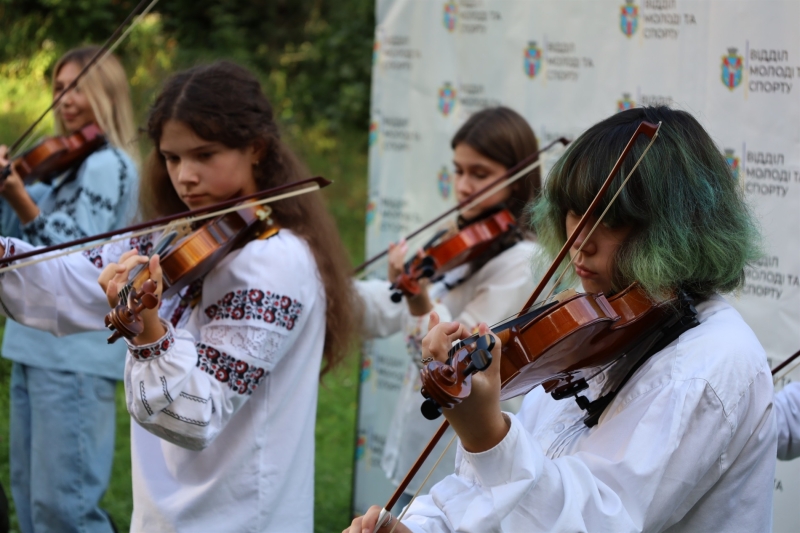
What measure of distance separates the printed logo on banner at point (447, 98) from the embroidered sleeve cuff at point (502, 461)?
2592 mm

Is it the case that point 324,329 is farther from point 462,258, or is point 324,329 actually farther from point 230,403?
point 462,258

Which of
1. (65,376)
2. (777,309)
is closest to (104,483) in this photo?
(65,376)

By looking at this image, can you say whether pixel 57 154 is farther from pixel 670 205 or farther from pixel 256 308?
pixel 670 205

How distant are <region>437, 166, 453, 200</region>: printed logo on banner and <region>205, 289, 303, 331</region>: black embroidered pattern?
1.78m

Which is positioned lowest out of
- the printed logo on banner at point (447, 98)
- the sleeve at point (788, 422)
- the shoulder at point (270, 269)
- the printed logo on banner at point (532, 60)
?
the sleeve at point (788, 422)

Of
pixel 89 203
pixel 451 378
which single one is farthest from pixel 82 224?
pixel 451 378

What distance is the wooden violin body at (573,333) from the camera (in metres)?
1.52

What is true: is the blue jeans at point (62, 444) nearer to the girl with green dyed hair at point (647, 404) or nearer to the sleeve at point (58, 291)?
the sleeve at point (58, 291)

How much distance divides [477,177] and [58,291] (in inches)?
56.9

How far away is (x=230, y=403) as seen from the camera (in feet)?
6.88

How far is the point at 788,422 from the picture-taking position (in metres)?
1.98

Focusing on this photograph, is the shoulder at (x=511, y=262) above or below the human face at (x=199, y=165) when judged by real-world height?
below

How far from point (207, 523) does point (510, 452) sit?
1063mm


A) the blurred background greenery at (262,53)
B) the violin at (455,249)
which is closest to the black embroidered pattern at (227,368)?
the violin at (455,249)
